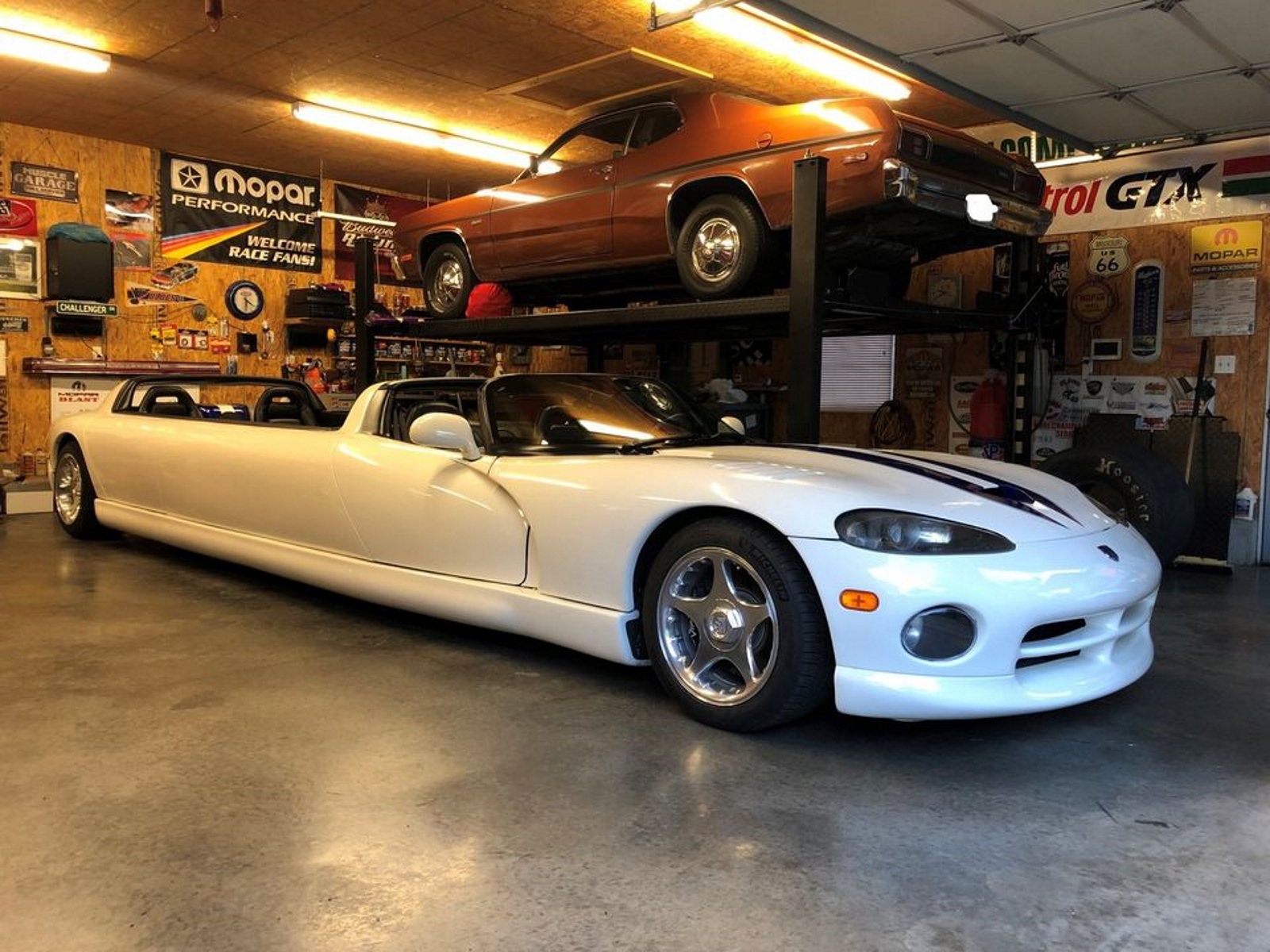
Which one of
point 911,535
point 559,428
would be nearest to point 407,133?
point 559,428

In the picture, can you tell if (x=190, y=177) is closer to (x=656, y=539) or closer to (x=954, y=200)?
(x=954, y=200)

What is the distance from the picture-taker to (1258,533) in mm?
6676

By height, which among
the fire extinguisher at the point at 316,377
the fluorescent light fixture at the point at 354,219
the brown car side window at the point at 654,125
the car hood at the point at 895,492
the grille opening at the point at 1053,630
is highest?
the fluorescent light fixture at the point at 354,219

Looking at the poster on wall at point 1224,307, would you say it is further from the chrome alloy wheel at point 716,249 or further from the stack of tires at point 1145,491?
the chrome alloy wheel at point 716,249

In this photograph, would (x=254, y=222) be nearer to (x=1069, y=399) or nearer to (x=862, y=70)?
(x=862, y=70)

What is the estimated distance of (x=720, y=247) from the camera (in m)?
5.03

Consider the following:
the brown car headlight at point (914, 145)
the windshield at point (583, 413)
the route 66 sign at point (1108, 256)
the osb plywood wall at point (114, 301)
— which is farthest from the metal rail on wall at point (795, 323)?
the osb plywood wall at point (114, 301)

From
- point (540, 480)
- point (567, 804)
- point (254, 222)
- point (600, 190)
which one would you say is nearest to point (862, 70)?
point (600, 190)

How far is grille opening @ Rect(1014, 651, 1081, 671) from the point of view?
2.66 m

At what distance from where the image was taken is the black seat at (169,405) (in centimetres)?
617

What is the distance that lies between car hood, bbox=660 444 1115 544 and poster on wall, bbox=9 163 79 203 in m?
8.39

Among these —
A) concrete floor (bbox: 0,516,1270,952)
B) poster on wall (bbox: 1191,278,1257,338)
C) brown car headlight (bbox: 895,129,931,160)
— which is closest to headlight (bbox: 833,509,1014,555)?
concrete floor (bbox: 0,516,1270,952)

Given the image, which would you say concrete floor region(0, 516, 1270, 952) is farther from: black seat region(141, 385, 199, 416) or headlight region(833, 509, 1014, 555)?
black seat region(141, 385, 199, 416)

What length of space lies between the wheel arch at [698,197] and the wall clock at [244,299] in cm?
677
